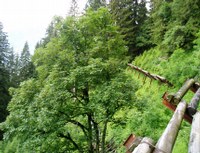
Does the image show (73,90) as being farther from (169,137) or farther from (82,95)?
(169,137)

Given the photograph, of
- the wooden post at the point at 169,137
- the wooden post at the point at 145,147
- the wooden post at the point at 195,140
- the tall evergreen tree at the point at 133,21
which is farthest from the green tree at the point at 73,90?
the tall evergreen tree at the point at 133,21

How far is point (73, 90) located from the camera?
35.6 feet

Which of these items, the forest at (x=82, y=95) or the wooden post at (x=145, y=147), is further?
the forest at (x=82, y=95)

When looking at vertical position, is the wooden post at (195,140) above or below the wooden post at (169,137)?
above

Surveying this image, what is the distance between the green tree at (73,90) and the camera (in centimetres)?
975

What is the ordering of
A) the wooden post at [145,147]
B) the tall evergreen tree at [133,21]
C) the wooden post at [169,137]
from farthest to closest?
1. the tall evergreen tree at [133,21]
2. the wooden post at [169,137]
3. the wooden post at [145,147]

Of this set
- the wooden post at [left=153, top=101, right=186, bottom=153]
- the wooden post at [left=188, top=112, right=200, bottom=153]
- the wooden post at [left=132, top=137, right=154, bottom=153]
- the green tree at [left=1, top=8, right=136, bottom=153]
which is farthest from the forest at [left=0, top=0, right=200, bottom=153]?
the wooden post at [left=132, top=137, right=154, bottom=153]

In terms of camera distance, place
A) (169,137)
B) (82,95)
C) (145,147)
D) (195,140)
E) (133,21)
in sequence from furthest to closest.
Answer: (133,21)
(82,95)
(169,137)
(195,140)
(145,147)

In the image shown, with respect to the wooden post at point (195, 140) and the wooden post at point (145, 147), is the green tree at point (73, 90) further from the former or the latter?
the wooden post at point (145, 147)

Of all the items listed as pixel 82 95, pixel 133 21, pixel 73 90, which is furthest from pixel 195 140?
pixel 133 21

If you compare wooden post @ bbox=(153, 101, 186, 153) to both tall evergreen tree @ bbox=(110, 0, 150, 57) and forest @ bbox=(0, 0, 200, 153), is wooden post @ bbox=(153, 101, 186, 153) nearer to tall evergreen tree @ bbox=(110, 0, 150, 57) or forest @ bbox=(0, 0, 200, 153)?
forest @ bbox=(0, 0, 200, 153)

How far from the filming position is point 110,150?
1359 cm

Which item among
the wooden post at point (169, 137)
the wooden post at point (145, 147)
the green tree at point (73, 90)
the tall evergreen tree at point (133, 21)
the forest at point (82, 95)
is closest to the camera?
the wooden post at point (145, 147)

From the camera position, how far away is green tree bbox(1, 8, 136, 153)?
9750 mm
